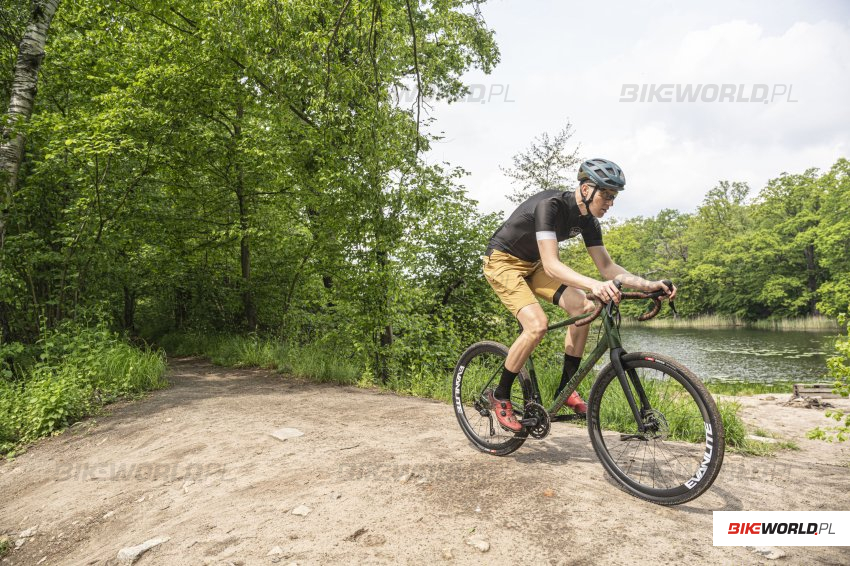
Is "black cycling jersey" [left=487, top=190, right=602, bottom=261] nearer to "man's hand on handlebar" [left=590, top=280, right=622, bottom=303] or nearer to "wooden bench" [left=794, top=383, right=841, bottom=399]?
"man's hand on handlebar" [left=590, top=280, right=622, bottom=303]

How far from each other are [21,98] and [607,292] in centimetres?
939

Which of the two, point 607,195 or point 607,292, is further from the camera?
point 607,195

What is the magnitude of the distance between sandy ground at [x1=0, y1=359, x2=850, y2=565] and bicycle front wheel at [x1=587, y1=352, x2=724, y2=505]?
5.8 inches

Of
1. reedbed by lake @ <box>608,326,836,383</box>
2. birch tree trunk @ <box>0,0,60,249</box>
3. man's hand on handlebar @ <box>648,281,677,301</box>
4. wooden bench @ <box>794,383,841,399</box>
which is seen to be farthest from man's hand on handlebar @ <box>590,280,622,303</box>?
reedbed by lake @ <box>608,326,836,383</box>

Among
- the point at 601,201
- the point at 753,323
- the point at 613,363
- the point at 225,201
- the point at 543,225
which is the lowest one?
the point at 613,363

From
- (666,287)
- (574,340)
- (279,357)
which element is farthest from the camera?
(279,357)

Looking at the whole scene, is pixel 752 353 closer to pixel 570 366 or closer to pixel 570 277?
pixel 570 366

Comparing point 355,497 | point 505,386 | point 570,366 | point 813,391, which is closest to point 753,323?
point 813,391

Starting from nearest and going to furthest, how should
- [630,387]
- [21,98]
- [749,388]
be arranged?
1. [630,387]
2. [21,98]
3. [749,388]

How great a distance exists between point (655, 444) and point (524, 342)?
1.08m

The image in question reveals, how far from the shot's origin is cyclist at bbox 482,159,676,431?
3.15 metres

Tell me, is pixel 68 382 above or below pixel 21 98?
below

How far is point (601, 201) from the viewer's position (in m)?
3.20

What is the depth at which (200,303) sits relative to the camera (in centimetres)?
1571
